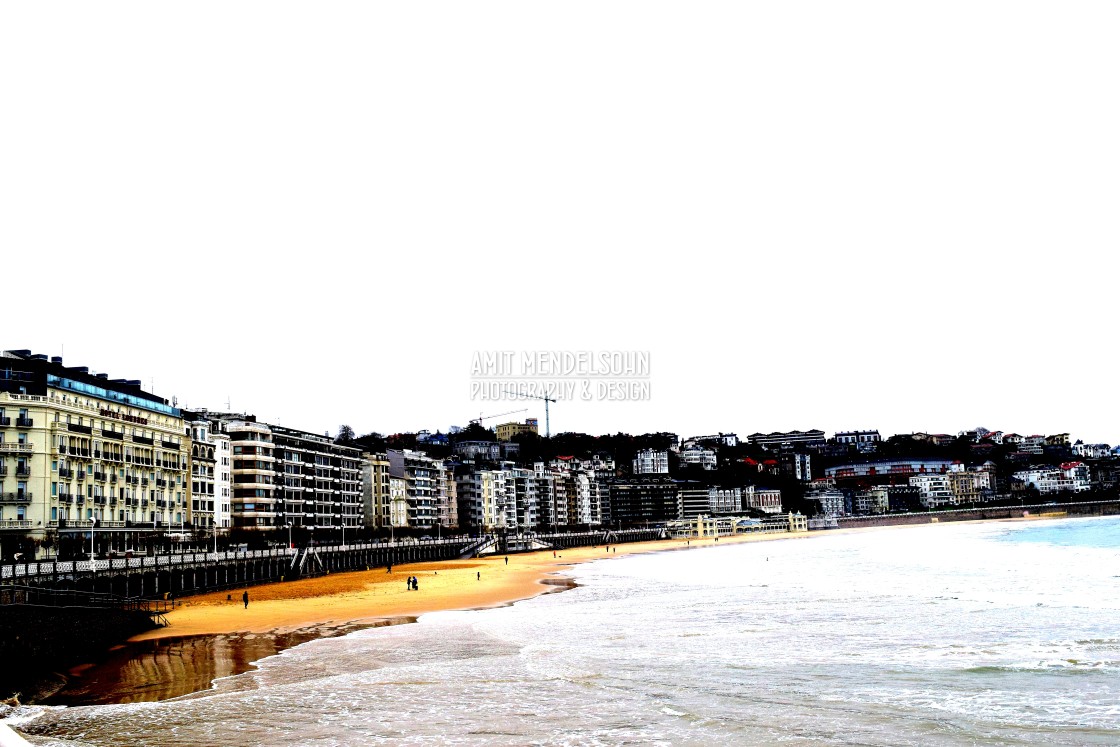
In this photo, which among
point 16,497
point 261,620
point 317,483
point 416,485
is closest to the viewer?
point 261,620

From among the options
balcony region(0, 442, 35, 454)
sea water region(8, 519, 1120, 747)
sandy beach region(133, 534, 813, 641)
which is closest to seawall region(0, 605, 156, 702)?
sandy beach region(133, 534, 813, 641)

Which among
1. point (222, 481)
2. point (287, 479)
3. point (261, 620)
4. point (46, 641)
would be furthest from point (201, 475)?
point (46, 641)

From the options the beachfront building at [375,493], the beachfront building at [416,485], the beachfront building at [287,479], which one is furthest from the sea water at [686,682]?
the beachfront building at [416,485]

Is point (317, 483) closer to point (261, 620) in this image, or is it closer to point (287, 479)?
point (287, 479)

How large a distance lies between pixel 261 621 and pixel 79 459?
42.7m

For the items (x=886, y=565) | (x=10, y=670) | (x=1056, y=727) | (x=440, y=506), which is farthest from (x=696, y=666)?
(x=440, y=506)

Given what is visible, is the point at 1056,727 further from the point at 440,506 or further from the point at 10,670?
the point at 440,506

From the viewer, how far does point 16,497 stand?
77.6 meters

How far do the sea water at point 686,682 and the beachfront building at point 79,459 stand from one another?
45372 millimetres

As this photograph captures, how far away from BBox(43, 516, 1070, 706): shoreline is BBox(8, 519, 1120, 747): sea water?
1.77 m

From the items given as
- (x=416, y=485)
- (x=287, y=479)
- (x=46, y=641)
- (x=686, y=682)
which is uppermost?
(x=287, y=479)

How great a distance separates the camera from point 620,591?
65938 mm

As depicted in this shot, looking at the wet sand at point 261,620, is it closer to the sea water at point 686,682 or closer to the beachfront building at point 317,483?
the sea water at point 686,682

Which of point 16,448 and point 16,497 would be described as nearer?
point 16,497
